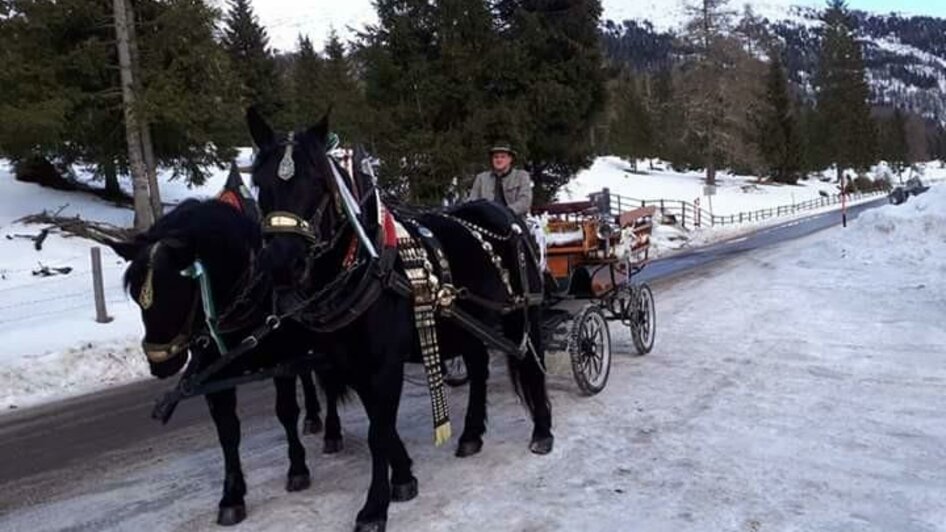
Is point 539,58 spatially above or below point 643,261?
above

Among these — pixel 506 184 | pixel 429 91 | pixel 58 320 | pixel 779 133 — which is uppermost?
pixel 779 133

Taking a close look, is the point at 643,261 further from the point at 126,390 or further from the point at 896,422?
the point at 126,390

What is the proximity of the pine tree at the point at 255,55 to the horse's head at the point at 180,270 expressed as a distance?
30445 mm

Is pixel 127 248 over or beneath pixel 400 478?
over

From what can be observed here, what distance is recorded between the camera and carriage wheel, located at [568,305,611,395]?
7.14 metres

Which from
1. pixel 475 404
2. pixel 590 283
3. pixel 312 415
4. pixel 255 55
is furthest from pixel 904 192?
pixel 312 415

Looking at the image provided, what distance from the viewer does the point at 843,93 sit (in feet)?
216

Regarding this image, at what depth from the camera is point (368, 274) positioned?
455 centimetres

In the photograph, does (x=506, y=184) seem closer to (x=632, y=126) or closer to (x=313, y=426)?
(x=313, y=426)

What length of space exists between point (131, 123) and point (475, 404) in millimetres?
15093

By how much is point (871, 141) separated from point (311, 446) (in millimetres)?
74883

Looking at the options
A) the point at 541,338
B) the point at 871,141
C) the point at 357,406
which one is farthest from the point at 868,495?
the point at 871,141

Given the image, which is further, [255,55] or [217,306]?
[255,55]

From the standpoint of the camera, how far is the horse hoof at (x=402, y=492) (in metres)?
4.99
